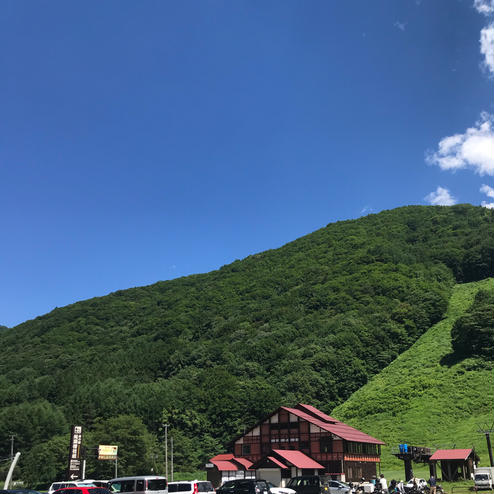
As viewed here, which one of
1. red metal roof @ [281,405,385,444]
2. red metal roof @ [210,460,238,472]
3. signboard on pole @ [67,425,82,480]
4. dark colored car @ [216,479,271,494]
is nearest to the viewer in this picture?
dark colored car @ [216,479,271,494]

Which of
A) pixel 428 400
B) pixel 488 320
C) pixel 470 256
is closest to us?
pixel 428 400

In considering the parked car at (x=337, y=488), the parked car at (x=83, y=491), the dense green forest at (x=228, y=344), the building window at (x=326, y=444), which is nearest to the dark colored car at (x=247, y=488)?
the parked car at (x=83, y=491)

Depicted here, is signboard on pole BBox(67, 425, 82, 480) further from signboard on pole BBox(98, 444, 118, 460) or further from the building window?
the building window

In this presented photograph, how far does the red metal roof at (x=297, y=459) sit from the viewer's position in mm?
58350

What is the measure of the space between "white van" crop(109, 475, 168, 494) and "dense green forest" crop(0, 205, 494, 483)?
49.6 metres

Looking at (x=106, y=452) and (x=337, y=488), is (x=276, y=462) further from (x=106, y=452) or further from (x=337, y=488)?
(x=106, y=452)

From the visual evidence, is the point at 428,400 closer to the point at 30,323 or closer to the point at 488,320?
the point at 488,320

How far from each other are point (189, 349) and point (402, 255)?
72.8m

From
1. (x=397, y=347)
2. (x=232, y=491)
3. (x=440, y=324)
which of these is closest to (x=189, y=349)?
(x=397, y=347)

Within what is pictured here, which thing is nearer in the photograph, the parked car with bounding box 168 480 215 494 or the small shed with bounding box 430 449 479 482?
the parked car with bounding box 168 480 215 494

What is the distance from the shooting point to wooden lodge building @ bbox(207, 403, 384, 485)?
58.6 meters

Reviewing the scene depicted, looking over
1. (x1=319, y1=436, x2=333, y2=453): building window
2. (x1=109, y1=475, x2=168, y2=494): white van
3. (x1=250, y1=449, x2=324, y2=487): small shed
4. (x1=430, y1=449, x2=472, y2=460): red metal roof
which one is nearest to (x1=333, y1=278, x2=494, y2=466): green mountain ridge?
(x1=430, y1=449, x2=472, y2=460): red metal roof

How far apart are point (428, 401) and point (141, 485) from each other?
76227 mm

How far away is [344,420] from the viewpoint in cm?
9844
